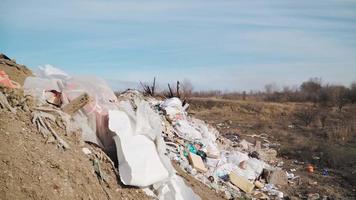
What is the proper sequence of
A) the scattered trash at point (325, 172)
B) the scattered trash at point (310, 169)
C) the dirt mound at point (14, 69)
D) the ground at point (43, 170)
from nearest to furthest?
the ground at point (43, 170)
the dirt mound at point (14, 69)
the scattered trash at point (325, 172)
the scattered trash at point (310, 169)

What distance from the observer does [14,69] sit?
5.79 meters

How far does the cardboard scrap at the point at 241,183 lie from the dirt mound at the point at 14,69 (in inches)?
153

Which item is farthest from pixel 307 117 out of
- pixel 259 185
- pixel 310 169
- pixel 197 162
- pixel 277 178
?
pixel 197 162

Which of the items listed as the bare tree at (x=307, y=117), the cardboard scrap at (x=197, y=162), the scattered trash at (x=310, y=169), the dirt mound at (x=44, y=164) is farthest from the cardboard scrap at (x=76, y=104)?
the bare tree at (x=307, y=117)

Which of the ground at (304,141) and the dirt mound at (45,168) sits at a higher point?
the dirt mound at (45,168)

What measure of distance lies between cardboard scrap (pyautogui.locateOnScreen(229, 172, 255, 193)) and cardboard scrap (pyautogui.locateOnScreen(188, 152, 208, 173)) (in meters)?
0.53

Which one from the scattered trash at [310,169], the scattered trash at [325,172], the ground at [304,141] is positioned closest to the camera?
the ground at [304,141]

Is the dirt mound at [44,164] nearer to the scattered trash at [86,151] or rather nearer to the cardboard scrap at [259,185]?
the scattered trash at [86,151]

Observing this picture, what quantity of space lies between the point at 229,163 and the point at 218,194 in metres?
1.73

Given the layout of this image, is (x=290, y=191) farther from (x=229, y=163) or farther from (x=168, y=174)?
(x=168, y=174)

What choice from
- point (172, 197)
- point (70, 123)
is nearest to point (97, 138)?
point (70, 123)

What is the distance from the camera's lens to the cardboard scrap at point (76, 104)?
4.89 m

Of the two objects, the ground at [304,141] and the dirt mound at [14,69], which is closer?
the dirt mound at [14,69]

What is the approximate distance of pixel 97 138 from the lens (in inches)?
199
